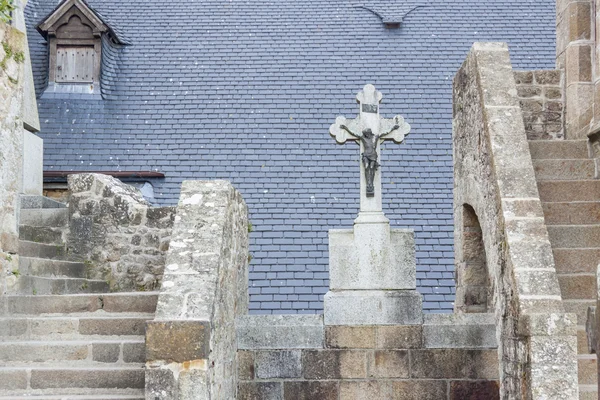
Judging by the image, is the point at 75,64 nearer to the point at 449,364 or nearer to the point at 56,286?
the point at 56,286

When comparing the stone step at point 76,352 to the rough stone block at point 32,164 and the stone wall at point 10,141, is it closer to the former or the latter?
the stone wall at point 10,141

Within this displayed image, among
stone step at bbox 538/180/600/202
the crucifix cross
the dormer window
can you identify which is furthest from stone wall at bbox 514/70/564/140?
the dormer window

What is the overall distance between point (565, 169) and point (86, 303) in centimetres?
393

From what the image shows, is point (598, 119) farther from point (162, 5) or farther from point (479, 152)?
point (162, 5)

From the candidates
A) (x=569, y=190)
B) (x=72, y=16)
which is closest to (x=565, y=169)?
(x=569, y=190)

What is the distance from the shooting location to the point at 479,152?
270 inches

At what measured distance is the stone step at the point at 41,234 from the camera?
7561mm

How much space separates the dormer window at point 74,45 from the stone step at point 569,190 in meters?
9.01

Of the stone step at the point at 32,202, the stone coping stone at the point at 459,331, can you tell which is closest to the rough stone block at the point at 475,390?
the stone coping stone at the point at 459,331

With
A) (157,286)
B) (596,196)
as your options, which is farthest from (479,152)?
(157,286)

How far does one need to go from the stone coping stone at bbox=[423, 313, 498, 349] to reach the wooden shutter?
9080 millimetres

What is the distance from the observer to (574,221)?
261 inches

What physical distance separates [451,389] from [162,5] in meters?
11.0

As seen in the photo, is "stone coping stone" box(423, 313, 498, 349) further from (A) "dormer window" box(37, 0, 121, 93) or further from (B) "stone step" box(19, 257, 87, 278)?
(A) "dormer window" box(37, 0, 121, 93)
